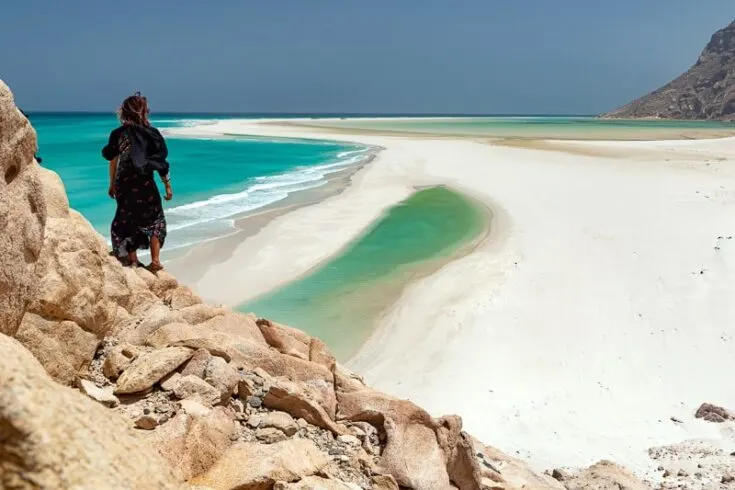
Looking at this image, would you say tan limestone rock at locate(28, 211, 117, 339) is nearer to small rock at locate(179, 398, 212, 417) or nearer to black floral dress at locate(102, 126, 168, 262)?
small rock at locate(179, 398, 212, 417)

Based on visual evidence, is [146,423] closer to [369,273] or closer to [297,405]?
[297,405]

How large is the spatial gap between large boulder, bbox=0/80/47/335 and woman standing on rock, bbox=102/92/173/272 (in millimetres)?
1898

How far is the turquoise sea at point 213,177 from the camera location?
18656 millimetres

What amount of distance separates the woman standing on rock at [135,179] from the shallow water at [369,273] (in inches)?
150

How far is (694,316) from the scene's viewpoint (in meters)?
9.48

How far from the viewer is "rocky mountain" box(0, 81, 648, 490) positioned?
308cm

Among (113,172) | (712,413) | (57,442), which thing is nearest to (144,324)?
(113,172)

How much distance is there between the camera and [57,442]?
168 cm

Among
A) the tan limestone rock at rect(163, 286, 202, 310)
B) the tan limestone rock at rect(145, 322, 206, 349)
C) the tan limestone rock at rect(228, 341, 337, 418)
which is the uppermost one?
the tan limestone rock at rect(145, 322, 206, 349)

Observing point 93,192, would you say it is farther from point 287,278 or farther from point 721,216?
point 721,216

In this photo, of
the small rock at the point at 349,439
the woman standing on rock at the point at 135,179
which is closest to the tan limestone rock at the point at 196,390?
the small rock at the point at 349,439

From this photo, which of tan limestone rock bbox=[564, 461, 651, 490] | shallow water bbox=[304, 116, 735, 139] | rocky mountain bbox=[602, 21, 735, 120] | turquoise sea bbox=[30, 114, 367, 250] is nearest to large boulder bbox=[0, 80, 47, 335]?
tan limestone rock bbox=[564, 461, 651, 490]

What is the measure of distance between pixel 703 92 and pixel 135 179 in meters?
134

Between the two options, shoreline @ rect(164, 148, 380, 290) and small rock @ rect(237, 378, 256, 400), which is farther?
shoreline @ rect(164, 148, 380, 290)
